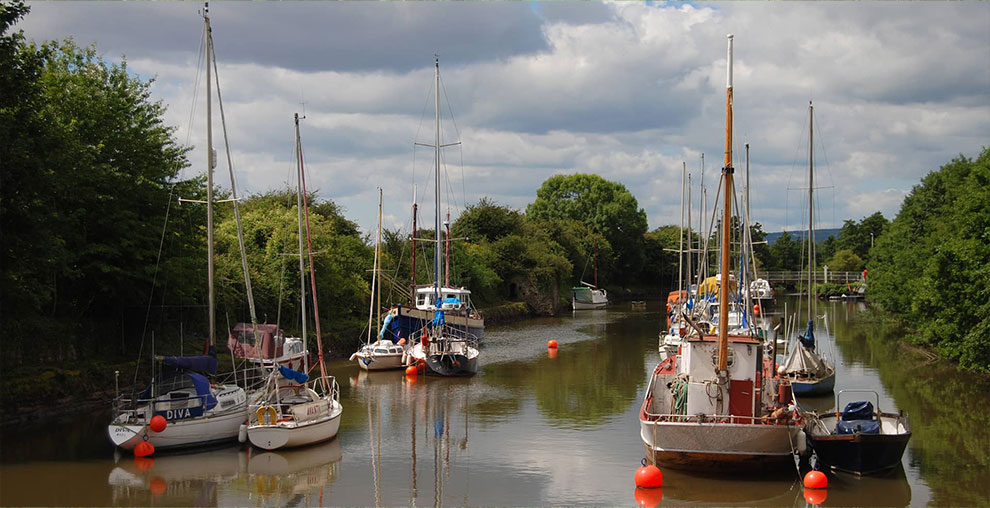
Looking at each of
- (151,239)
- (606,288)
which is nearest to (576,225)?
(606,288)

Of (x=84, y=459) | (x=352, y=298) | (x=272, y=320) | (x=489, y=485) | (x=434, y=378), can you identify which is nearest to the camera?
(x=489, y=485)

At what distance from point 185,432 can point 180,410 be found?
55 cm

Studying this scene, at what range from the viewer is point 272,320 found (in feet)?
127

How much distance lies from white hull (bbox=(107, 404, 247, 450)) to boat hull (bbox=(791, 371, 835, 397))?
17314 mm

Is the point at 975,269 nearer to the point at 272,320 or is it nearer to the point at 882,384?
the point at 882,384

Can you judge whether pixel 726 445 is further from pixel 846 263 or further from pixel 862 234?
pixel 862 234

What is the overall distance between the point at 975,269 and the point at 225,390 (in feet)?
84.2

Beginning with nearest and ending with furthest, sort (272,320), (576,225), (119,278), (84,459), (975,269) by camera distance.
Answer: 1. (84,459)
2. (119,278)
3. (975,269)
4. (272,320)
5. (576,225)

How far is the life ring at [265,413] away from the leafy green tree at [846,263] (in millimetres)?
102468

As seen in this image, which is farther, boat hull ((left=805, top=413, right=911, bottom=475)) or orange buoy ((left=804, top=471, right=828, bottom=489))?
boat hull ((left=805, top=413, right=911, bottom=475))

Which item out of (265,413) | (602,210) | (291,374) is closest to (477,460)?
(265,413)

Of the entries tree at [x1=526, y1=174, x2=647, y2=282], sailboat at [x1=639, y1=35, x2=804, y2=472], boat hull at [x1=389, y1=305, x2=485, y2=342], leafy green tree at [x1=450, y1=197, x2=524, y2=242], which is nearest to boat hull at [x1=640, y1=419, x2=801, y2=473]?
sailboat at [x1=639, y1=35, x2=804, y2=472]

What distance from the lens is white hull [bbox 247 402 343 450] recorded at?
830 inches

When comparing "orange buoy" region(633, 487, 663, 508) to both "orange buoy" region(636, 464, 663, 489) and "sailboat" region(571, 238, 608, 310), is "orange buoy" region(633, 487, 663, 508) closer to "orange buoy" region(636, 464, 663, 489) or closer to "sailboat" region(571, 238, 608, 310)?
"orange buoy" region(636, 464, 663, 489)
